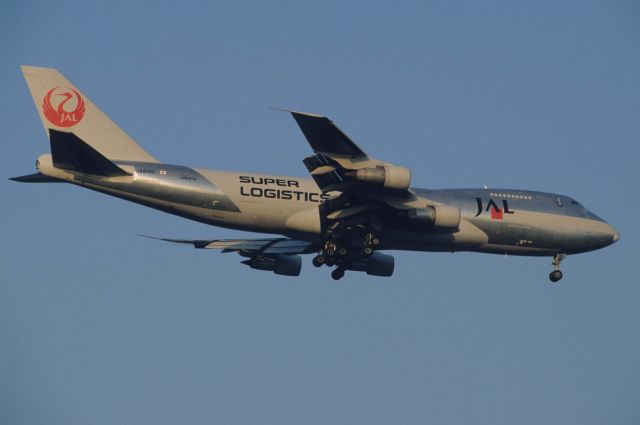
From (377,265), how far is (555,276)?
313 inches

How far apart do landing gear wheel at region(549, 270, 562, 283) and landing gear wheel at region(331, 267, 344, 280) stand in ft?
30.8

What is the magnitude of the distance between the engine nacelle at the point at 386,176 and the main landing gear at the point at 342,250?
3.79 metres

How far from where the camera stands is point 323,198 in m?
42.4

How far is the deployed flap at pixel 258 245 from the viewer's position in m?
47.0

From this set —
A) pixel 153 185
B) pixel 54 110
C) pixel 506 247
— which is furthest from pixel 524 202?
pixel 54 110

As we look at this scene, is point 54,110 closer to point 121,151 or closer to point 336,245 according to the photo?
point 121,151

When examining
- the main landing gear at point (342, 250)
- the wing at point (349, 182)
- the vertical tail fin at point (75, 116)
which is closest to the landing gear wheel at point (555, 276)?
the wing at point (349, 182)

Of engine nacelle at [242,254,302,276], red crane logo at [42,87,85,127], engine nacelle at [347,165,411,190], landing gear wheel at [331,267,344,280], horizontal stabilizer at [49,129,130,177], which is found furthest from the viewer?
engine nacelle at [242,254,302,276]

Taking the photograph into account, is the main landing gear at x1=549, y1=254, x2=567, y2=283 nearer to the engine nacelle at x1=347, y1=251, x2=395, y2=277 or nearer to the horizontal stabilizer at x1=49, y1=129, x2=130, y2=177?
the engine nacelle at x1=347, y1=251, x2=395, y2=277

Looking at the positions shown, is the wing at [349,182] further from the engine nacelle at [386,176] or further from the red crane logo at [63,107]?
the red crane logo at [63,107]

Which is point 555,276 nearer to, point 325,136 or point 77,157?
point 325,136

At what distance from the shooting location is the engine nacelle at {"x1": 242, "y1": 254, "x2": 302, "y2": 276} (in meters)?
48.4

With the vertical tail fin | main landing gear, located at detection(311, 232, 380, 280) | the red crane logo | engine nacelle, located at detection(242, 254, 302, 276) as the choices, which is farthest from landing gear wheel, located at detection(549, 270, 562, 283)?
the red crane logo

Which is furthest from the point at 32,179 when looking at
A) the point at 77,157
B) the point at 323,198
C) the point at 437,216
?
the point at 437,216
